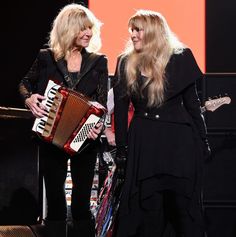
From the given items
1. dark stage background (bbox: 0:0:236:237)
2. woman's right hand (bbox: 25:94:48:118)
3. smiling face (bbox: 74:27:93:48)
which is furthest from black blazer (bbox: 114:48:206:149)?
dark stage background (bbox: 0:0:236:237)

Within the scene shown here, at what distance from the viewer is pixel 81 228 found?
420 cm

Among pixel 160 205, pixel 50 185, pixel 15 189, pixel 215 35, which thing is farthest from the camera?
pixel 215 35

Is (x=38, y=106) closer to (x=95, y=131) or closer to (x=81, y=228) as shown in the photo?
(x=95, y=131)

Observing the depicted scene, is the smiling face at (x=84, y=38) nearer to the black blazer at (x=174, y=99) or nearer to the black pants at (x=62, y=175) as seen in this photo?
the black blazer at (x=174, y=99)

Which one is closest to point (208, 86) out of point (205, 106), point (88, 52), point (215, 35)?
point (205, 106)

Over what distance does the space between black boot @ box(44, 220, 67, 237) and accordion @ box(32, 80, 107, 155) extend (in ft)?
1.52

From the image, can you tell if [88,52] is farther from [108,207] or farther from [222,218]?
[222,218]

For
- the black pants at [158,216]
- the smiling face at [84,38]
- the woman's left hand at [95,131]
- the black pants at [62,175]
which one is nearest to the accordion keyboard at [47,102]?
the black pants at [62,175]

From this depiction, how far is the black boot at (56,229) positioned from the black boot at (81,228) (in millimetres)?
41

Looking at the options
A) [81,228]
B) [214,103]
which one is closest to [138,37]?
[81,228]

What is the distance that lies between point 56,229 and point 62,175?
373 millimetres

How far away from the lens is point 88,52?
439cm

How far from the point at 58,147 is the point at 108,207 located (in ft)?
1.89

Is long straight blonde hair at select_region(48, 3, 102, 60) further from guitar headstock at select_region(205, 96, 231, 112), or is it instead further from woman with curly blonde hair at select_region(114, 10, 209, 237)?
guitar headstock at select_region(205, 96, 231, 112)
